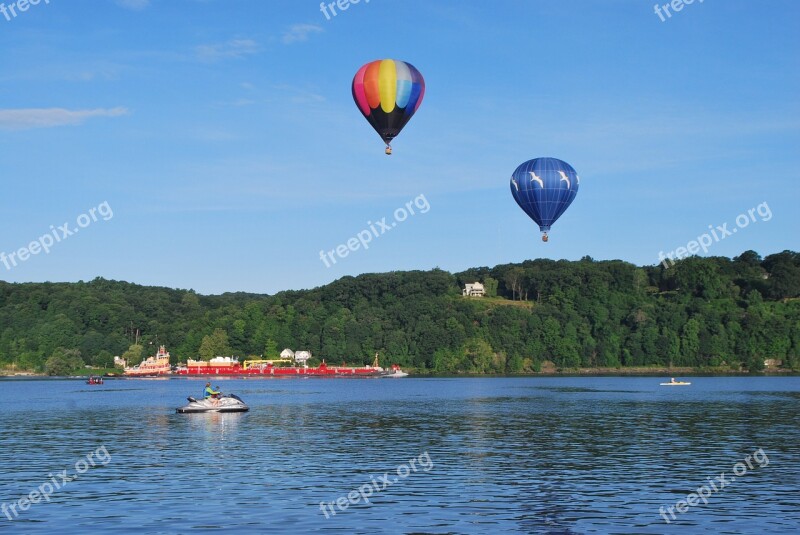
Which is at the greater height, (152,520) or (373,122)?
(373,122)

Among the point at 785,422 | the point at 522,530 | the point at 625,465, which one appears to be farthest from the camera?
the point at 785,422

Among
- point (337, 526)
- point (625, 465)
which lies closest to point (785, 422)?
point (625, 465)

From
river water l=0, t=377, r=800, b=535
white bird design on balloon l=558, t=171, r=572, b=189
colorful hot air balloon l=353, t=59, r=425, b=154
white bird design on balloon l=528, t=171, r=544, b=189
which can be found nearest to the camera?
river water l=0, t=377, r=800, b=535

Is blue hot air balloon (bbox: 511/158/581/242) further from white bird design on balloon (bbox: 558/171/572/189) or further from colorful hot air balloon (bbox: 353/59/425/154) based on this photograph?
colorful hot air balloon (bbox: 353/59/425/154)

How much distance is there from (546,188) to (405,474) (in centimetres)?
5641

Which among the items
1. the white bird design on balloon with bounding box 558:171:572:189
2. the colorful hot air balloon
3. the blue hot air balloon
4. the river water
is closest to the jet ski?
the river water

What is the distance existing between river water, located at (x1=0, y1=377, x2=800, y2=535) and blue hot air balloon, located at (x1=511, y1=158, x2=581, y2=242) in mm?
22327

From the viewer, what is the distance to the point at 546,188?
10125cm

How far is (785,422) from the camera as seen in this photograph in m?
83.8

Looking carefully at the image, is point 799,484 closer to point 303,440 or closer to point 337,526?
point 337,526

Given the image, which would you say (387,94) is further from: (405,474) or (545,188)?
(405,474)

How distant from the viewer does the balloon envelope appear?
10138 cm

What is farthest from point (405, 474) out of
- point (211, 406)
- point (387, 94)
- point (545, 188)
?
point (545, 188)

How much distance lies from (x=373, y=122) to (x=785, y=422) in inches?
1753
